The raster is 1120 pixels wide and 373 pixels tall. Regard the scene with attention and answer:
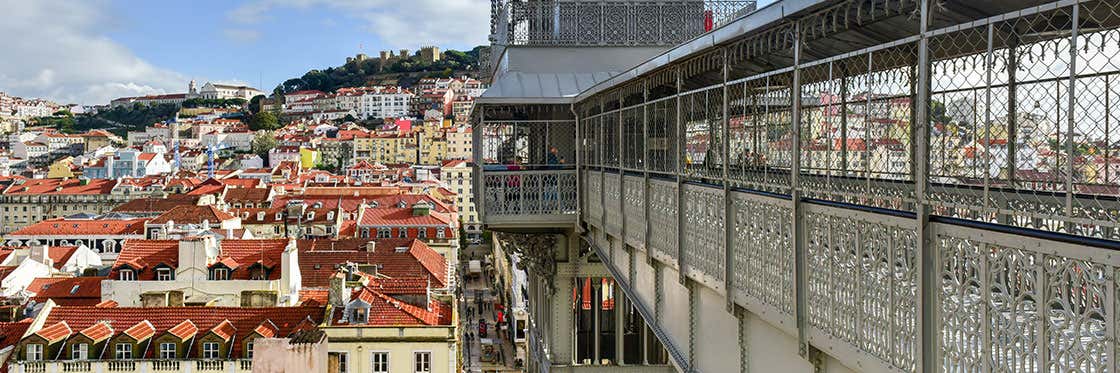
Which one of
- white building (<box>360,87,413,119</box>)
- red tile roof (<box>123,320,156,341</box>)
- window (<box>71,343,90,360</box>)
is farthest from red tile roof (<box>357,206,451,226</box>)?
white building (<box>360,87,413,119</box>)

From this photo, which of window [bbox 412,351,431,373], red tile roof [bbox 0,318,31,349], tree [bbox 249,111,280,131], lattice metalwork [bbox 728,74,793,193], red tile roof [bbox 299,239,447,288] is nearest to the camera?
lattice metalwork [bbox 728,74,793,193]

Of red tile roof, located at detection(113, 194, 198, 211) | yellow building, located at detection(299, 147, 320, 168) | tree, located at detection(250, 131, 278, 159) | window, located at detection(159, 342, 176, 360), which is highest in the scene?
tree, located at detection(250, 131, 278, 159)

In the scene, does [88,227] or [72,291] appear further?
[88,227]

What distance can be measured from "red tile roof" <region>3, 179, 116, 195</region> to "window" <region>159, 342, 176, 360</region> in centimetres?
6529

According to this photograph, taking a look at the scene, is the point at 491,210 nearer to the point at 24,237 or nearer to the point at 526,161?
the point at 526,161

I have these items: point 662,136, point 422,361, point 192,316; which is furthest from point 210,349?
point 662,136

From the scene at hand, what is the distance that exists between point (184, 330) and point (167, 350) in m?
0.50

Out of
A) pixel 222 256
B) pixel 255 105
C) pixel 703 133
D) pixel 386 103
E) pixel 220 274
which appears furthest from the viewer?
pixel 255 105

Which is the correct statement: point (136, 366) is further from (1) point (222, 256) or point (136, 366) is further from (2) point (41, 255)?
(2) point (41, 255)

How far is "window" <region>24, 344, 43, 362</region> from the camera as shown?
21141mm

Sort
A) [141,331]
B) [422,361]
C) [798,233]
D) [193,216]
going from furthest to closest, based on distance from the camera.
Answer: [193,216]
[141,331]
[422,361]
[798,233]

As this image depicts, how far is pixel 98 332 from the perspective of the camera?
21.4 meters

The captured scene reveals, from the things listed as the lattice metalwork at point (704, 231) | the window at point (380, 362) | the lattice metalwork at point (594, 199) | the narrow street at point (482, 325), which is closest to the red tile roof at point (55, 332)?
the window at point (380, 362)

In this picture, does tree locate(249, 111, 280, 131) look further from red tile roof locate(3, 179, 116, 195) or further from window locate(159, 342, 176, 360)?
window locate(159, 342, 176, 360)
